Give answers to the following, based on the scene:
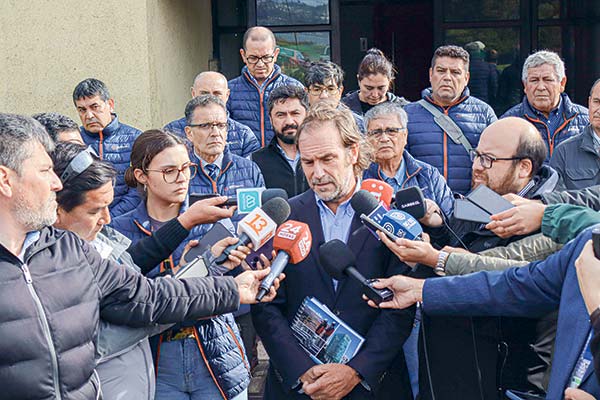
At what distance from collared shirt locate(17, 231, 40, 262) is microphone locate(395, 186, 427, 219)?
60.4 inches

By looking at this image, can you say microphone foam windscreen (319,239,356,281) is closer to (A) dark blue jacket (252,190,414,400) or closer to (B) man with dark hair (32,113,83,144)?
(A) dark blue jacket (252,190,414,400)

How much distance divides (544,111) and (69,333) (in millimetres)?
4282

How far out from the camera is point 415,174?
522 centimetres

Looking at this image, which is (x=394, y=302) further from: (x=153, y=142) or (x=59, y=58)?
(x=59, y=58)

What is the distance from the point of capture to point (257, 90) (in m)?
6.60

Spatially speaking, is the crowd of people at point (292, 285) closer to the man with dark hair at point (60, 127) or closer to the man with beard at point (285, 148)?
the man with dark hair at point (60, 127)

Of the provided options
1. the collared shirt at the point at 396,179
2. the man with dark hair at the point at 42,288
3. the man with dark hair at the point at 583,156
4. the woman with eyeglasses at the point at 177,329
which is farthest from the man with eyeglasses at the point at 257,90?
the man with dark hair at the point at 42,288

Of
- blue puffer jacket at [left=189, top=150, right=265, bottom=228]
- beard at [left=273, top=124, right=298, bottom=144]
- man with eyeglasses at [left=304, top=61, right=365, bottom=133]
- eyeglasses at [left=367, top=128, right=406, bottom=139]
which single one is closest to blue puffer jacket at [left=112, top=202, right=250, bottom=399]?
blue puffer jacket at [left=189, top=150, right=265, bottom=228]

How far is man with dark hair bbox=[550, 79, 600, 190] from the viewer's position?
17.7ft

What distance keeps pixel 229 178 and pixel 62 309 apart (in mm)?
Result: 2444

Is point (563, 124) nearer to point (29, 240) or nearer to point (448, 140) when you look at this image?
point (448, 140)

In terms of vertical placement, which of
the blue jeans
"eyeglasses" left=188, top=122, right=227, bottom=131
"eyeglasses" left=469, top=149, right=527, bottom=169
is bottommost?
the blue jeans

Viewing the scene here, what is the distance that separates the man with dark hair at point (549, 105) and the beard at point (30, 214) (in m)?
4.12

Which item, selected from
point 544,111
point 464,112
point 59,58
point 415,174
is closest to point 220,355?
point 415,174
